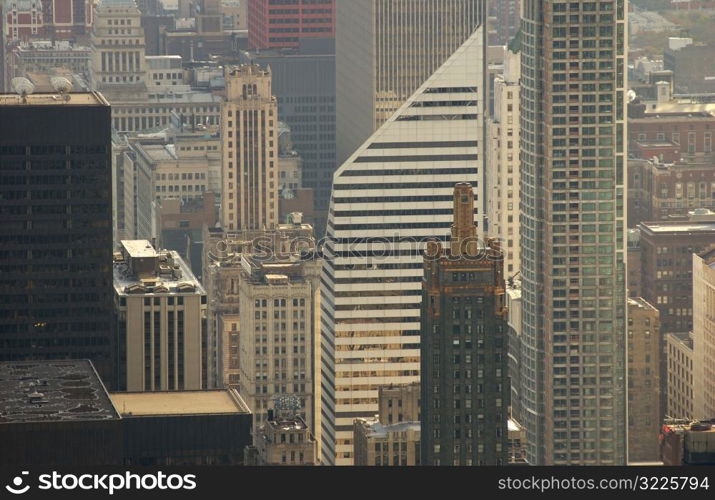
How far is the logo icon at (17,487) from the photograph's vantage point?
4484 centimetres

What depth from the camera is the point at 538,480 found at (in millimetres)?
45219

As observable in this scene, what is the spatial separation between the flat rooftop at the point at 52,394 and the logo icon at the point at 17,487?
75.5 metres

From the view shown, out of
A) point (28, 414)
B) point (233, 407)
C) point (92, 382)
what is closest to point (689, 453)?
point (233, 407)

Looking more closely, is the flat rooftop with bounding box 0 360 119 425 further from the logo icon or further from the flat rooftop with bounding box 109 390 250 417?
the logo icon

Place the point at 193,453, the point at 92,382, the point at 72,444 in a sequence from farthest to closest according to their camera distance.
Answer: the point at 193,453
the point at 92,382
the point at 72,444

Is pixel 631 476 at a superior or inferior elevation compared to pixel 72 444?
superior

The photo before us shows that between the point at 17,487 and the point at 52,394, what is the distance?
8887cm

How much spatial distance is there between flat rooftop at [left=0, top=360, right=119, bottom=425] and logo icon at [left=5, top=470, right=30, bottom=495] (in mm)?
75538

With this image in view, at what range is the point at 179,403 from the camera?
7096 inches

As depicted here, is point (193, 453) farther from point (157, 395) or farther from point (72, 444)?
point (72, 444)

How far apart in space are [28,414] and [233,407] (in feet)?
171

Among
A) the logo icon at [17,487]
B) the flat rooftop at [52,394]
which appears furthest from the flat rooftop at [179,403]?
the logo icon at [17,487]

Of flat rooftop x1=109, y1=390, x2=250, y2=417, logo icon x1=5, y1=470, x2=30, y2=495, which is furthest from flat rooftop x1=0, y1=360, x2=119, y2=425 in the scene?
logo icon x1=5, y1=470, x2=30, y2=495

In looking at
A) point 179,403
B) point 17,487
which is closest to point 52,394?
point 179,403
